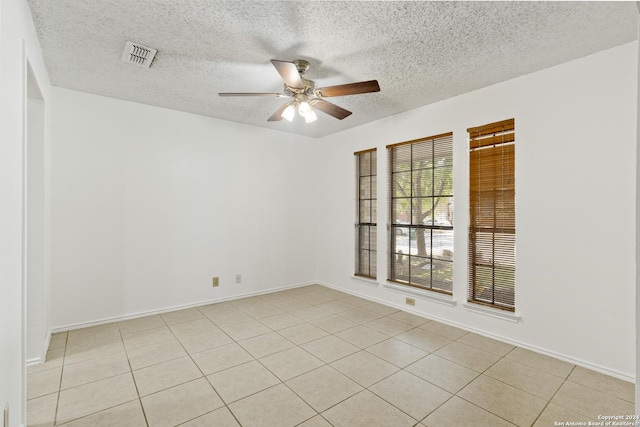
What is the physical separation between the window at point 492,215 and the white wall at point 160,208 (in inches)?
112

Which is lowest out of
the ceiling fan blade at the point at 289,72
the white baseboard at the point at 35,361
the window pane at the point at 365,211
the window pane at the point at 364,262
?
the white baseboard at the point at 35,361

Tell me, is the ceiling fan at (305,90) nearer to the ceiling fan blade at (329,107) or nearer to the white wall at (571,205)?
the ceiling fan blade at (329,107)

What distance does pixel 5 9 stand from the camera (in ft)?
4.84

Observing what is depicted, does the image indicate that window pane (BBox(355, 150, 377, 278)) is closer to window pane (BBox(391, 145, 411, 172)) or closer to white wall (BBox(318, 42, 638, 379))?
window pane (BBox(391, 145, 411, 172))

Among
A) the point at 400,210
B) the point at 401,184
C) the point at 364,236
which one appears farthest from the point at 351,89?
the point at 364,236

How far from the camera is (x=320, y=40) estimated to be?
2295mm

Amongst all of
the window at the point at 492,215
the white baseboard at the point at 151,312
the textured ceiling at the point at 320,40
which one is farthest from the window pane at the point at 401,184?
the white baseboard at the point at 151,312

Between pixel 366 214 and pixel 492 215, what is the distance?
1.88 metres

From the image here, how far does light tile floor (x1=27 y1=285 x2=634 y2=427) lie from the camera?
1.94 m

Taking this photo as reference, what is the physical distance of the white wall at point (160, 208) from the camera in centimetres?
328

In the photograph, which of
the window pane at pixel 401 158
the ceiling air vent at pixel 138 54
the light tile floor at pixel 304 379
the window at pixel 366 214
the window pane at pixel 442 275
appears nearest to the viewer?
the light tile floor at pixel 304 379

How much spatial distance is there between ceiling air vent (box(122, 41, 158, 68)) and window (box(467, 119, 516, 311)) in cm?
327

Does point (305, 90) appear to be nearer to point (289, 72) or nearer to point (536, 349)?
point (289, 72)

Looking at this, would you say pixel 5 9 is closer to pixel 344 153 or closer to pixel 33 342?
pixel 33 342
